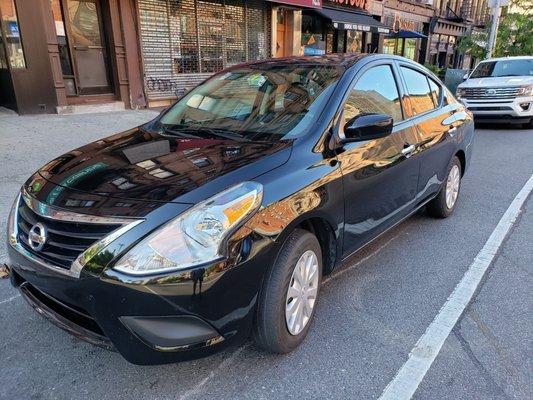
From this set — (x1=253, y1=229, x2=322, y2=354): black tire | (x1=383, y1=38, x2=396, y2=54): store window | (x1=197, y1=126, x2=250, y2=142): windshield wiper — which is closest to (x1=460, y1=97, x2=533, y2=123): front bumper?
(x1=197, y1=126, x2=250, y2=142): windshield wiper

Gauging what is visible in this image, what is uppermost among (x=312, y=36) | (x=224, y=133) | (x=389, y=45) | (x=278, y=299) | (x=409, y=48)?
(x=312, y=36)

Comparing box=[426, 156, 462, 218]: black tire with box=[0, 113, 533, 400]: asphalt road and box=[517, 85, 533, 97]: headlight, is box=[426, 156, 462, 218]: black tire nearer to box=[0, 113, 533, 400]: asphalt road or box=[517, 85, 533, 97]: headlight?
box=[0, 113, 533, 400]: asphalt road

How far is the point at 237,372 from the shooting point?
2406mm

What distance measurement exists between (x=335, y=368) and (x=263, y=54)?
12.7m

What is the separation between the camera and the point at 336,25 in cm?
1488

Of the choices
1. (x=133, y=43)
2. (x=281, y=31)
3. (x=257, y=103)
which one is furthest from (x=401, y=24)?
(x=257, y=103)

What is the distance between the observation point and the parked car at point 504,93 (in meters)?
10.5

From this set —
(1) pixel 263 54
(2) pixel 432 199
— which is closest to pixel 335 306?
(2) pixel 432 199

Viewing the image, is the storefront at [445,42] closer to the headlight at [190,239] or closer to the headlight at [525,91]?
the headlight at [525,91]

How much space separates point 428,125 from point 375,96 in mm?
855

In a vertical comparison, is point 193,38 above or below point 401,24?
below

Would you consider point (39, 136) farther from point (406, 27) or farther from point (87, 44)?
point (406, 27)

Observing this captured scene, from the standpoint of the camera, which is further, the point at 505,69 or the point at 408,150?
the point at 505,69

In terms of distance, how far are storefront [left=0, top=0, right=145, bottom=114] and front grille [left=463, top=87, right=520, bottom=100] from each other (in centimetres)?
828
